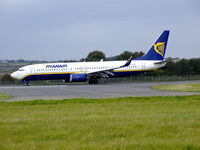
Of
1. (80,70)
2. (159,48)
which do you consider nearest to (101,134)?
(80,70)

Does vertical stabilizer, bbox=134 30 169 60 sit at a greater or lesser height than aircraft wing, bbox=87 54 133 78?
greater

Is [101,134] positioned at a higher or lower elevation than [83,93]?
lower

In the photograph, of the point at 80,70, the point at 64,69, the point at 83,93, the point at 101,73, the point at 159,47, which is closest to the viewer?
the point at 83,93

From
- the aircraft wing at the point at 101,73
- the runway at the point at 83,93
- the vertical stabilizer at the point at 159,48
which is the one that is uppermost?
the vertical stabilizer at the point at 159,48

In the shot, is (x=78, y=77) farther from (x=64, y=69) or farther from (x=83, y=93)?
(x=83, y=93)

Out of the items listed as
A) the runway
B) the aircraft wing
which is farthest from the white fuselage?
the runway

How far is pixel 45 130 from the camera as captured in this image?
28.9ft

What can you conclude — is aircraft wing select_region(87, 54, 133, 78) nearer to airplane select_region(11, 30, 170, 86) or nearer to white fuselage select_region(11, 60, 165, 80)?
airplane select_region(11, 30, 170, 86)

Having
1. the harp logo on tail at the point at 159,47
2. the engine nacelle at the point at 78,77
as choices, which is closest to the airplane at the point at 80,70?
the engine nacelle at the point at 78,77

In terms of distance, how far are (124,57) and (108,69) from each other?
44999 millimetres

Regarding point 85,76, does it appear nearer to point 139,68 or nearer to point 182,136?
point 139,68

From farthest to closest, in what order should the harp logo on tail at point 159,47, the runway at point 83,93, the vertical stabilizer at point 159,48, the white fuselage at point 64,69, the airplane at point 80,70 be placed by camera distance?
1. the harp logo on tail at point 159,47
2. the vertical stabilizer at point 159,48
3. the white fuselage at point 64,69
4. the airplane at point 80,70
5. the runway at point 83,93

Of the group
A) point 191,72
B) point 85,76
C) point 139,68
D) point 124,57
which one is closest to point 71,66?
point 85,76

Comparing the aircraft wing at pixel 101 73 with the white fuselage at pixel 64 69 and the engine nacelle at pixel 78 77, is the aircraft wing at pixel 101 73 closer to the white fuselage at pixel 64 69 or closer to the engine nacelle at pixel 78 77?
the white fuselage at pixel 64 69
